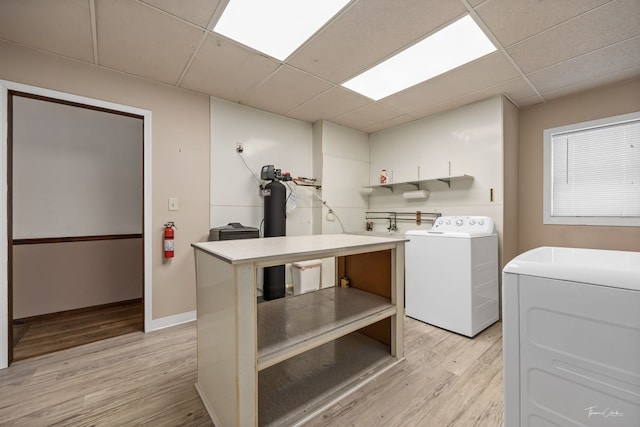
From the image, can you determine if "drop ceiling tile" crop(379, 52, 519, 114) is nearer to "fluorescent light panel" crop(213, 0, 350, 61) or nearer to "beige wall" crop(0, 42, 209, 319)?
"fluorescent light panel" crop(213, 0, 350, 61)

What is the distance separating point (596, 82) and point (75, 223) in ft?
18.2

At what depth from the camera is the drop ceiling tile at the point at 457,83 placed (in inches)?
85.6

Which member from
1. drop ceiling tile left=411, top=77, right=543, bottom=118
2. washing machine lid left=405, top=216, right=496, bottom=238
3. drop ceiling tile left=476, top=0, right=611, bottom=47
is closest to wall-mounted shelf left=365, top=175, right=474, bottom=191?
washing machine lid left=405, top=216, right=496, bottom=238

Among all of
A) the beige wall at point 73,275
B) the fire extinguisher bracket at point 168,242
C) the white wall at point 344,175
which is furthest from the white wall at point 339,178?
the beige wall at point 73,275

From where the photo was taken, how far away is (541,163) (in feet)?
9.36

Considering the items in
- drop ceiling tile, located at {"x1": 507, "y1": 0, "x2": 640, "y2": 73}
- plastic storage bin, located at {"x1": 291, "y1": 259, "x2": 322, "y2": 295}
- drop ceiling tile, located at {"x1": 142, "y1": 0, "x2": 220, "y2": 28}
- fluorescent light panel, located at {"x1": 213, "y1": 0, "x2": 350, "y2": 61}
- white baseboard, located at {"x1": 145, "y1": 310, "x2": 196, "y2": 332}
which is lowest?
white baseboard, located at {"x1": 145, "y1": 310, "x2": 196, "y2": 332}

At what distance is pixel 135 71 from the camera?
2.29 m

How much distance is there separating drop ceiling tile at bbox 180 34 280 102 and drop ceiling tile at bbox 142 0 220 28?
0.18 meters

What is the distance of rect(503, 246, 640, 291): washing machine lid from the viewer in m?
0.73

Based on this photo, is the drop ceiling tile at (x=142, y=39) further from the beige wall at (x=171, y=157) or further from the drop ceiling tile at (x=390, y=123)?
the drop ceiling tile at (x=390, y=123)

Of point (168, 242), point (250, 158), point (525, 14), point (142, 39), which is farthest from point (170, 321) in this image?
point (525, 14)

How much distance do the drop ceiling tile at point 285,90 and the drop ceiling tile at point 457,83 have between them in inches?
32.9

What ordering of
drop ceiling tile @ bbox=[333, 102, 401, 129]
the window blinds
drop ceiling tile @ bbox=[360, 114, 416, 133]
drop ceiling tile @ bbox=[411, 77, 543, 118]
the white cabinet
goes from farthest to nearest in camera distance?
drop ceiling tile @ bbox=[360, 114, 416, 133]
drop ceiling tile @ bbox=[333, 102, 401, 129]
drop ceiling tile @ bbox=[411, 77, 543, 118]
the window blinds
the white cabinet

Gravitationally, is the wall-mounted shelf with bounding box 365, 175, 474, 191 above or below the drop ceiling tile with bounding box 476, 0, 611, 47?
below
